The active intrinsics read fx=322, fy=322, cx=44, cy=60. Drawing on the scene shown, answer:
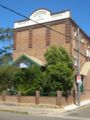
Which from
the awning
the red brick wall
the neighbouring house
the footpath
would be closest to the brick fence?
the footpath

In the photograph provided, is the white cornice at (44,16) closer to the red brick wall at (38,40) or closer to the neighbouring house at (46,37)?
the neighbouring house at (46,37)

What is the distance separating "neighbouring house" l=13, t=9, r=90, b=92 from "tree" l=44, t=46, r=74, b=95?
4.67 metres

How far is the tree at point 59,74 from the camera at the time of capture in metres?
31.0

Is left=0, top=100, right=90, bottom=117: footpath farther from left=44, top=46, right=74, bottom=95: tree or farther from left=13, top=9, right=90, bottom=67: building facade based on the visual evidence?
left=13, top=9, right=90, bottom=67: building facade

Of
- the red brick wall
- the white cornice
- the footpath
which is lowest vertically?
the footpath

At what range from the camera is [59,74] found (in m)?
30.8

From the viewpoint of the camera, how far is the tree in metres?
31.0

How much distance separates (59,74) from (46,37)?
1087 centimetres

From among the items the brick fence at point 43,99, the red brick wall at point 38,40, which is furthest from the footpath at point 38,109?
the red brick wall at point 38,40

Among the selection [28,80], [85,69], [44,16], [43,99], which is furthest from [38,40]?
Answer: [43,99]

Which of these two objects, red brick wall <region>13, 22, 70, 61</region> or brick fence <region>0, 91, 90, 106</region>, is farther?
red brick wall <region>13, 22, 70, 61</region>

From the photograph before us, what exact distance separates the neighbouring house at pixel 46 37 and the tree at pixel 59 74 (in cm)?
467

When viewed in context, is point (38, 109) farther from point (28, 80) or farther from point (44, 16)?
point (44, 16)

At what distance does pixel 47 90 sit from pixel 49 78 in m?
1.40
